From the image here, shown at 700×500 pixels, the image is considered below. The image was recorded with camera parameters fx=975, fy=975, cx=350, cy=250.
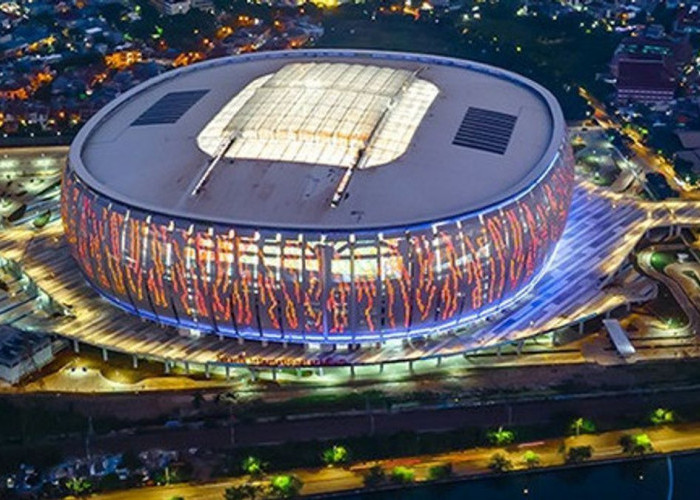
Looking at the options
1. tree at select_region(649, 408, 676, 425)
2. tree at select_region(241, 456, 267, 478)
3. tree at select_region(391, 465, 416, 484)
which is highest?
tree at select_region(649, 408, 676, 425)

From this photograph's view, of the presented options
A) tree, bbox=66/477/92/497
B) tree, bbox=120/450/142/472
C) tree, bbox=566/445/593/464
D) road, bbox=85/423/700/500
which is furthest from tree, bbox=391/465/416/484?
tree, bbox=66/477/92/497

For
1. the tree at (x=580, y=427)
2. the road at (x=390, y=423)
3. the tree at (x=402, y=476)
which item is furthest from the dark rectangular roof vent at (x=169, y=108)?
the tree at (x=580, y=427)

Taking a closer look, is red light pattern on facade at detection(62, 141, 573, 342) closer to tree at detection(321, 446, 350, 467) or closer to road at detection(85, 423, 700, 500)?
tree at detection(321, 446, 350, 467)

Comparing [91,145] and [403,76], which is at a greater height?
[403,76]

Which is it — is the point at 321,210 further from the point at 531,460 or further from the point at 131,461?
the point at 531,460

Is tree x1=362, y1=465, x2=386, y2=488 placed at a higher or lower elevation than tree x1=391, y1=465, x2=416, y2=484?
lower

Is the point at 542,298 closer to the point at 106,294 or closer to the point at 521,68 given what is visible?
the point at 106,294

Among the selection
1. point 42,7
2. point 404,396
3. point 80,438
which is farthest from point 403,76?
point 42,7
